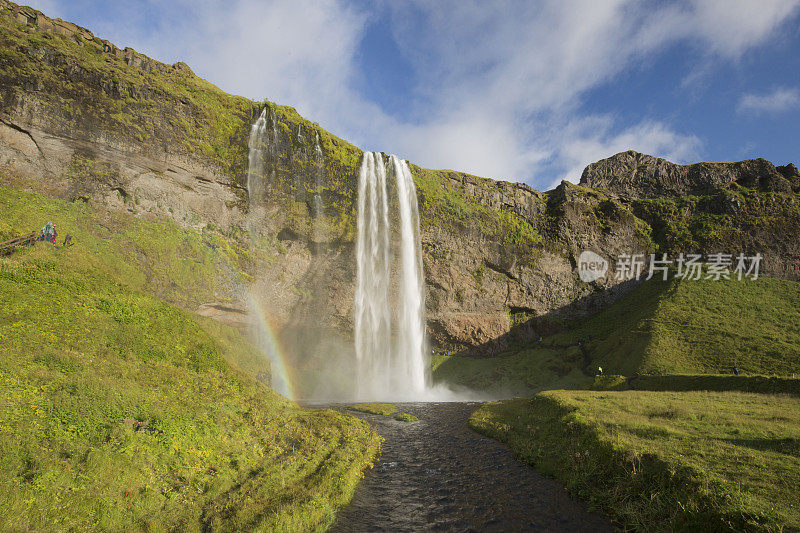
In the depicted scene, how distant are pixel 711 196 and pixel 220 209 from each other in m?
89.4

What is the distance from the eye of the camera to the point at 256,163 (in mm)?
42625

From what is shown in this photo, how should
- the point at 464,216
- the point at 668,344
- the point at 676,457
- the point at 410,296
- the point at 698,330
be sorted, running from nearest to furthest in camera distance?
1. the point at 676,457
2. the point at 668,344
3. the point at 698,330
4. the point at 410,296
5. the point at 464,216

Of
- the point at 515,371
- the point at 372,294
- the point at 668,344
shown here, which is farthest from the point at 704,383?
the point at 372,294

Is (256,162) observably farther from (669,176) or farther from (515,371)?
(669,176)

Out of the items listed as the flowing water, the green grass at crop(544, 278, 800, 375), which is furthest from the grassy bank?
the flowing water

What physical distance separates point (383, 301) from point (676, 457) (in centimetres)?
3802

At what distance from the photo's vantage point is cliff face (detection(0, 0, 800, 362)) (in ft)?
106

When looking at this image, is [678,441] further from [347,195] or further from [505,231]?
[505,231]

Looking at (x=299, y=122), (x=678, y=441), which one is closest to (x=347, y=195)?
(x=299, y=122)


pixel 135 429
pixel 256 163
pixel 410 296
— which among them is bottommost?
pixel 135 429

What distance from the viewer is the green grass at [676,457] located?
886cm

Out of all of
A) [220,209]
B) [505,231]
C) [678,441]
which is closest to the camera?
[678,441]

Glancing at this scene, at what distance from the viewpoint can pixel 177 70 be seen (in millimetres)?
45406

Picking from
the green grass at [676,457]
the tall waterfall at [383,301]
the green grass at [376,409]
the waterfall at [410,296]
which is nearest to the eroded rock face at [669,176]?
the waterfall at [410,296]
